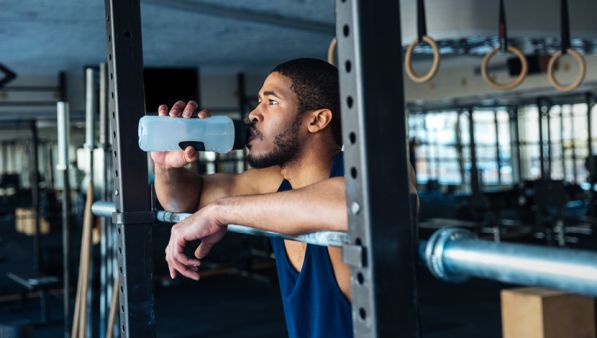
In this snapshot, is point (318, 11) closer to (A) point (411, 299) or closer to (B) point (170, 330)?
(B) point (170, 330)

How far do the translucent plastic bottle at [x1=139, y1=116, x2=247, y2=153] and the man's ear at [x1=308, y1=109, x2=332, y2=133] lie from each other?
0.13m

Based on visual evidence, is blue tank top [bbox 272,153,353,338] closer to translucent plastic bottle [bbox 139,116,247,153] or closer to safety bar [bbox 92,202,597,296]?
translucent plastic bottle [bbox 139,116,247,153]

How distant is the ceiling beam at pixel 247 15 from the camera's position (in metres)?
3.65

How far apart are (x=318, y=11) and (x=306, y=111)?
10.1 feet

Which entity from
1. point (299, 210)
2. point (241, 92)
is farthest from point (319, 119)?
point (241, 92)

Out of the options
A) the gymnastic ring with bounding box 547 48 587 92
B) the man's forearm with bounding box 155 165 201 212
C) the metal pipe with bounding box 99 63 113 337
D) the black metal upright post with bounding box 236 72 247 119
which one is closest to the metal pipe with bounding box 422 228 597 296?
the man's forearm with bounding box 155 165 201 212

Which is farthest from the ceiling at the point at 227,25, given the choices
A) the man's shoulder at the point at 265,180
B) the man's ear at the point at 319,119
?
the man's ear at the point at 319,119

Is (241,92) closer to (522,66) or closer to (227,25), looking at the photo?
(227,25)

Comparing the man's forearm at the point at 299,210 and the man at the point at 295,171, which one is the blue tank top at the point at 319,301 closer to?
the man at the point at 295,171

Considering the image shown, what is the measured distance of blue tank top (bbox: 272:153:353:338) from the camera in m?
1.02

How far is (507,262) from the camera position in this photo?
474 millimetres

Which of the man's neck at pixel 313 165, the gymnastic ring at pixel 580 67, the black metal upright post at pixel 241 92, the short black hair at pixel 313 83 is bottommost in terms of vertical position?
the man's neck at pixel 313 165

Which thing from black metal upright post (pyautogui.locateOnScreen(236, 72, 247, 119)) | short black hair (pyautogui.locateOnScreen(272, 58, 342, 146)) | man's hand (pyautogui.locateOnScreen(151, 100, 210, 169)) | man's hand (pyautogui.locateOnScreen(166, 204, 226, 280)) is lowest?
man's hand (pyautogui.locateOnScreen(166, 204, 226, 280))

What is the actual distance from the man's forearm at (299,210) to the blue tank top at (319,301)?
0.78 ft
